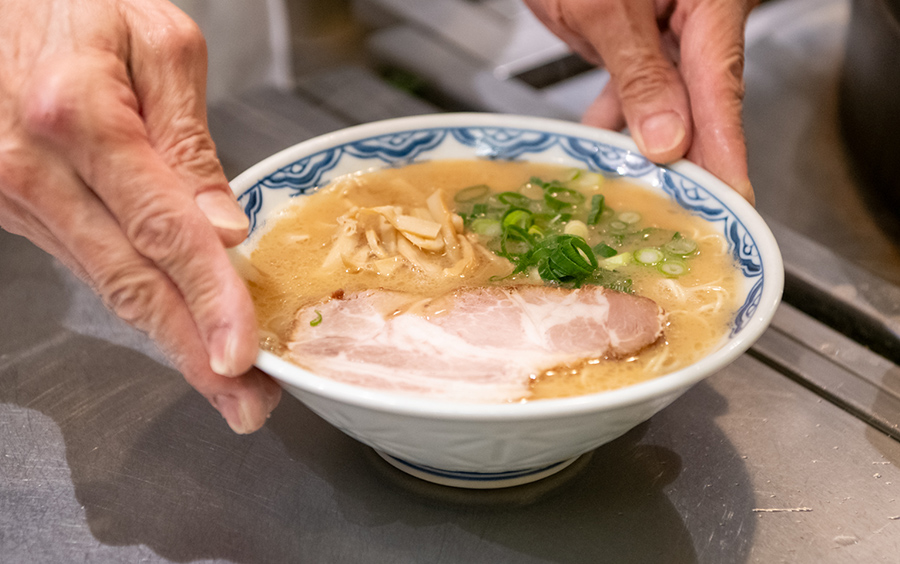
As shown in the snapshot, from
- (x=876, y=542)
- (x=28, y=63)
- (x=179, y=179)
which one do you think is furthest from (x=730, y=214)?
(x=28, y=63)

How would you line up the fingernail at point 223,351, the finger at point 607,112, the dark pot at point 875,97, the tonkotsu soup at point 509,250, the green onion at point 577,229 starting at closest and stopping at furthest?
the fingernail at point 223,351 < the tonkotsu soup at point 509,250 < the green onion at point 577,229 < the finger at point 607,112 < the dark pot at point 875,97

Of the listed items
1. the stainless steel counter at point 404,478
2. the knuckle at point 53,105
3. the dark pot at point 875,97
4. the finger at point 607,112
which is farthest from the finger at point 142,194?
the dark pot at point 875,97

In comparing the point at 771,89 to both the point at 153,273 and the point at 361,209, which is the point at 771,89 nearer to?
the point at 361,209

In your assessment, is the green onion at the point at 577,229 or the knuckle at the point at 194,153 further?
the green onion at the point at 577,229

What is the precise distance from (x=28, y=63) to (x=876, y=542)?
1.86 m

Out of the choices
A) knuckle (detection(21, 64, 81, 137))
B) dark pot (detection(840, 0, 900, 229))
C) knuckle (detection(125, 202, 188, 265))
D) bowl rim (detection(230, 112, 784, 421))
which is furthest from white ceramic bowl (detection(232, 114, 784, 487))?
dark pot (detection(840, 0, 900, 229))

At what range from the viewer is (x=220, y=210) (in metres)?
1.38

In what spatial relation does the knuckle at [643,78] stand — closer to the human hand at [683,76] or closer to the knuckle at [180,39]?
the human hand at [683,76]

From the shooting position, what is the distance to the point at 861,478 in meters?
1.57

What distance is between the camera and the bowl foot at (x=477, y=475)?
1.43 m

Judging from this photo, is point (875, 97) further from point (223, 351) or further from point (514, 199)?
point (223, 351)

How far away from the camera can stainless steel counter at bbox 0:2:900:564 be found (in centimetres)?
141

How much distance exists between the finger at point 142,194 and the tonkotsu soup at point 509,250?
0.17 m

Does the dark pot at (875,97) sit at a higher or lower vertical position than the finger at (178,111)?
lower
